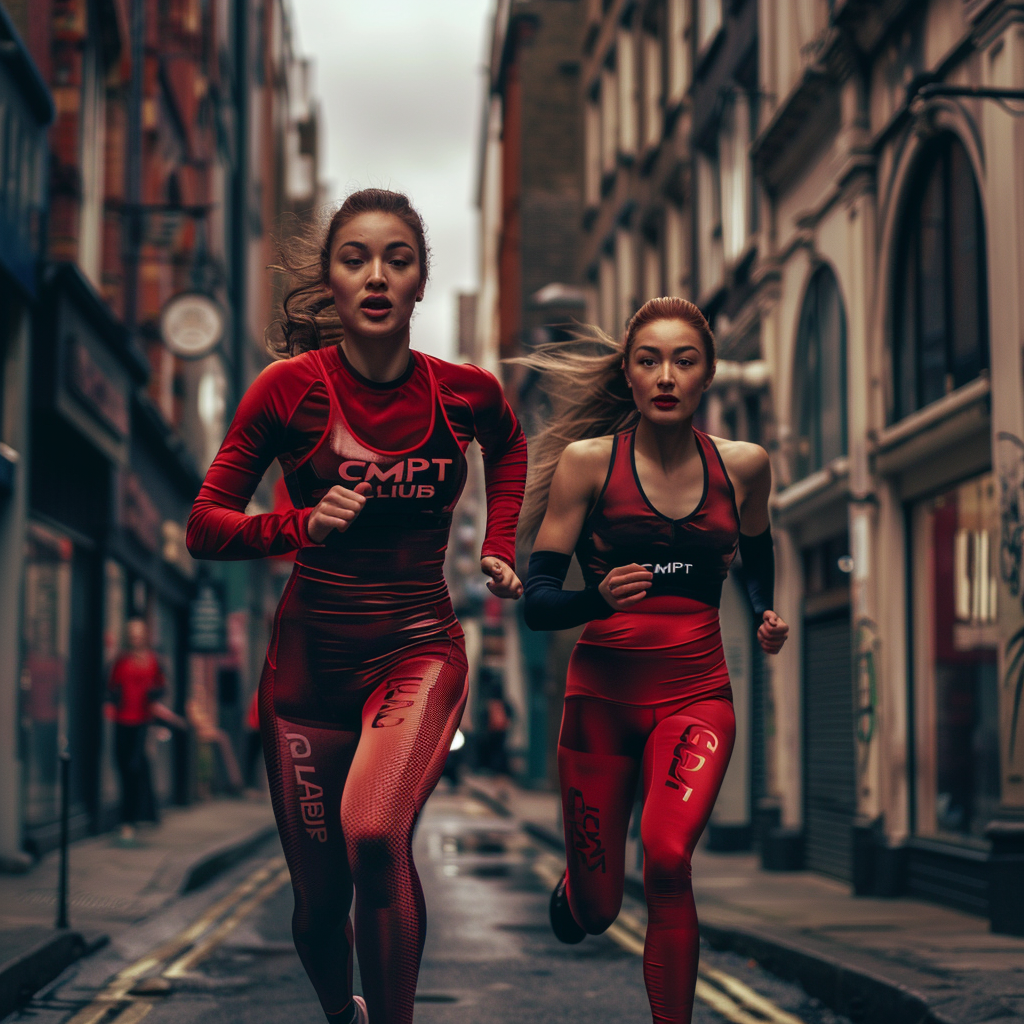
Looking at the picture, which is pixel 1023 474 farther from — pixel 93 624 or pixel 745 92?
pixel 93 624

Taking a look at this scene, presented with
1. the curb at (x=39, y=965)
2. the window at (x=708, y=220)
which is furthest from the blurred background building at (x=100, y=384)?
the window at (x=708, y=220)

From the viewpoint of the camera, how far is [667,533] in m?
5.16

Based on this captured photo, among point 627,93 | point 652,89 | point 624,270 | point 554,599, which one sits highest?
point 627,93

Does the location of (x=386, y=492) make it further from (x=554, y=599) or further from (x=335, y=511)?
(x=554, y=599)

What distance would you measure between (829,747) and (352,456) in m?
11.3

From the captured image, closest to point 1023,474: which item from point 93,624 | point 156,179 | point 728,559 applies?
point 728,559

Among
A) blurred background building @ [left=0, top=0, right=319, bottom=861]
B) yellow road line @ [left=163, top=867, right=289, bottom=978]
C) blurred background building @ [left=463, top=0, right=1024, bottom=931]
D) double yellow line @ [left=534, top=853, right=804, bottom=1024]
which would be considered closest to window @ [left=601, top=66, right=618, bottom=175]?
blurred background building @ [left=0, top=0, right=319, bottom=861]

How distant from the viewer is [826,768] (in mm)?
15312

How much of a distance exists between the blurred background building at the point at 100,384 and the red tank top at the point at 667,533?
4.04ft

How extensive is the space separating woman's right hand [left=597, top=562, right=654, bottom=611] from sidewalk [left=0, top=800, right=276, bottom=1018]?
4036 millimetres

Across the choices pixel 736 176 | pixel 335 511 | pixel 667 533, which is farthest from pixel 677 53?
pixel 335 511

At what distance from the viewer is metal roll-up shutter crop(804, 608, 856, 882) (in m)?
14.5

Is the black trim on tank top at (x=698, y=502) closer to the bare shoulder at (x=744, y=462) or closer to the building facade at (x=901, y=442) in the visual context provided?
the bare shoulder at (x=744, y=462)

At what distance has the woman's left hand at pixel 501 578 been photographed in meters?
4.70
